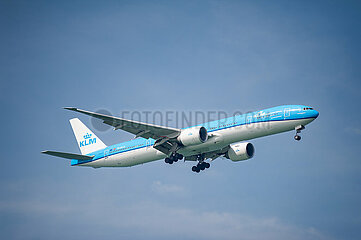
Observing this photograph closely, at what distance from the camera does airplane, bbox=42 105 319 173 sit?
43.5 m

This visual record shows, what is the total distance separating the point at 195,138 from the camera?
44688mm

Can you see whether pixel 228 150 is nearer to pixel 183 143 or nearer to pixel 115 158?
pixel 183 143

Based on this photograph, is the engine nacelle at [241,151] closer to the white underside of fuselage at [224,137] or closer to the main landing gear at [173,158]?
the white underside of fuselage at [224,137]

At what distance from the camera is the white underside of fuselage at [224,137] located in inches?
1716

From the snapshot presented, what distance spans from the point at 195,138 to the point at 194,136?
0.72ft

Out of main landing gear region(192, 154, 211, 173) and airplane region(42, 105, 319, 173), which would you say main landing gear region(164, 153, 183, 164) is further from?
main landing gear region(192, 154, 211, 173)

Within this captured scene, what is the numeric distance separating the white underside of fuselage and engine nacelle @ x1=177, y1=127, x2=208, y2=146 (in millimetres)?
877

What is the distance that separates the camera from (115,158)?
51.5m

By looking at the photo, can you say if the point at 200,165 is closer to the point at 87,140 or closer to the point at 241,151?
the point at 241,151

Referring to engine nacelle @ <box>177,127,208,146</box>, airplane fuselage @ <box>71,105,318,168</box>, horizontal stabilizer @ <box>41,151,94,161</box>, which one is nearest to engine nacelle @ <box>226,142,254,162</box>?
airplane fuselage @ <box>71,105,318,168</box>

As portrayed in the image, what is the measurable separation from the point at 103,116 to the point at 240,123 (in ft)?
43.0

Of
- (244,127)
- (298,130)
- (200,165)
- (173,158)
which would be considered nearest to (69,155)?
(173,158)

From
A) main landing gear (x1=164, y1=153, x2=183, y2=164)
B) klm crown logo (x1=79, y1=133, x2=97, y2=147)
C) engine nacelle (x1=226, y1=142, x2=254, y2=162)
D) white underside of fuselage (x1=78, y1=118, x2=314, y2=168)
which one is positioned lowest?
main landing gear (x1=164, y1=153, x2=183, y2=164)

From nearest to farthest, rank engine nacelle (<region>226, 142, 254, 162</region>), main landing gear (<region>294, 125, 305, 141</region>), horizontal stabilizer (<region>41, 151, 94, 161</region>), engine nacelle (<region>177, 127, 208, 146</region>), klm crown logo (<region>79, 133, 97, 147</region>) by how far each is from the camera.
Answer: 1. main landing gear (<region>294, 125, 305, 141</region>)
2. engine nacelle (<region>177, 127, 208, 146</region>)
3. horizontal stabilizer (<region>41, 151, 94, 161</region>)
4. engine nacelle (<region>226, 142, 254, 162</region>)
5. klm crown logo (<region>79, 133, 97, 147</region>)
